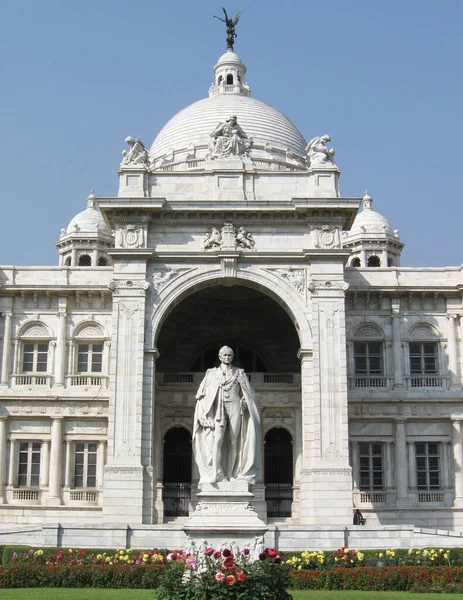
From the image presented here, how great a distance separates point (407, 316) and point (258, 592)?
107 ft

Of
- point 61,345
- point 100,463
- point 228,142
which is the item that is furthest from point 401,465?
point 61,345

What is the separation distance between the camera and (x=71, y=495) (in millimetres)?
43719

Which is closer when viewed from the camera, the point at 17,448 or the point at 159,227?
the point at 159,227

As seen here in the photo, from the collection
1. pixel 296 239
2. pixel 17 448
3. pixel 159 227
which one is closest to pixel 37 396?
pixel 17 448

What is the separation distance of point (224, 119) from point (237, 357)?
67.7ft

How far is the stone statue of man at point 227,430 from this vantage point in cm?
1880

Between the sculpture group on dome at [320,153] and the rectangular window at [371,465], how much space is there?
13506 mm

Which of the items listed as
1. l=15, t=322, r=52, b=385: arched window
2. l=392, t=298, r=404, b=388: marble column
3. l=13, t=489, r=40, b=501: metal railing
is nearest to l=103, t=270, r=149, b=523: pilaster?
l=15, t=322, r=52, b=385: arched window

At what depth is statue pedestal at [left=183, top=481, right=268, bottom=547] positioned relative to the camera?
17641 millimetres

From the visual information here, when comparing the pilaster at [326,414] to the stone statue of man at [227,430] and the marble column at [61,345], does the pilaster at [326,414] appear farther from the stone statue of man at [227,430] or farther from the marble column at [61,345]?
the stone statue of man at [227,430]

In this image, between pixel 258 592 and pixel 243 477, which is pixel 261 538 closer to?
pixel 243 477

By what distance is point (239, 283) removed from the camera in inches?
1624

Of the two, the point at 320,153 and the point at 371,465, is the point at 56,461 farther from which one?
the point at 320,153

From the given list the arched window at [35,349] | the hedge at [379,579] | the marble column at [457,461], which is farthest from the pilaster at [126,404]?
the marble column at [457,461]
